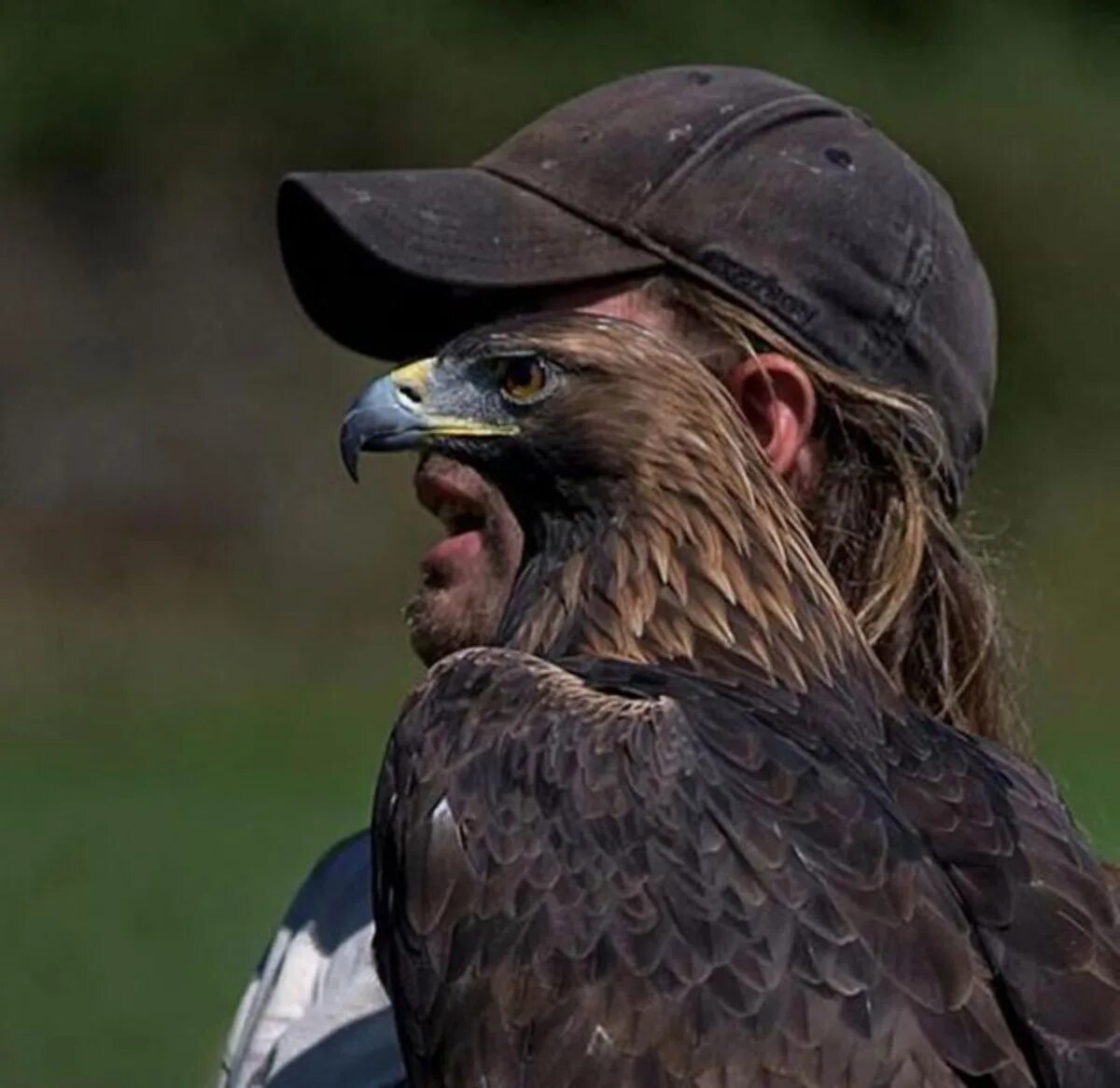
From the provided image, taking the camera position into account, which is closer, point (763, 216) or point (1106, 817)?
point (763, 216)

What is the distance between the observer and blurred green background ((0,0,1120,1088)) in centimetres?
1455

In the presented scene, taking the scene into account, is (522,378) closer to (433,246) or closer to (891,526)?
(433,246)

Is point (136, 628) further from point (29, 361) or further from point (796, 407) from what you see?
point (796, 407)

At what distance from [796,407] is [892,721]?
Answer: 61 cm

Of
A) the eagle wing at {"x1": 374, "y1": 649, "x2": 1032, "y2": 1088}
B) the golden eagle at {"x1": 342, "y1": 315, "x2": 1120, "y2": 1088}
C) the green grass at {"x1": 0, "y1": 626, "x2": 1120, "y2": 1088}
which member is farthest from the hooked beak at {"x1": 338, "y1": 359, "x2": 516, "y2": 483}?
the green grass at {"x1": 0, "y1": 626, "x2": 1120, "y2": 1088}

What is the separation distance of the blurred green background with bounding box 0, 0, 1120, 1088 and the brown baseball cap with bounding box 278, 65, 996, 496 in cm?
725

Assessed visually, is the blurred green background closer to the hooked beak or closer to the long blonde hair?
the long blonde hair

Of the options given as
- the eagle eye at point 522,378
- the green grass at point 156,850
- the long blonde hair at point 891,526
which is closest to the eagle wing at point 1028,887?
the long blonde hair at point 891,526

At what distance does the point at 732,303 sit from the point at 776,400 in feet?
0.51

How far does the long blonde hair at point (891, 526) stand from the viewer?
5.05 m

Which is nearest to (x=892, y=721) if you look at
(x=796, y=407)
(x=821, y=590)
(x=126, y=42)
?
(x=821, y=590)

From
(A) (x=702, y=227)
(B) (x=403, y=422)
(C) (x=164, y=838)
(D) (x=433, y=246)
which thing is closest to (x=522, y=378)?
(B) (x=403, y=422)

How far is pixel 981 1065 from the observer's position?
13.6 feet

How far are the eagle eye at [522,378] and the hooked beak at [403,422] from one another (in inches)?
2.0
